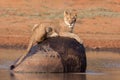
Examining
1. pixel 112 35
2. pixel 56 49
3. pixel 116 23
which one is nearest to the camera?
pixel 56 49

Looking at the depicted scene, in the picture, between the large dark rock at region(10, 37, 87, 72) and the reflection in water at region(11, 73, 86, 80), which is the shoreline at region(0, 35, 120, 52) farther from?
the reflection in water at region(11, 73, 86, 80)

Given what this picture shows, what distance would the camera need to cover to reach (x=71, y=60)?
63.0 ft

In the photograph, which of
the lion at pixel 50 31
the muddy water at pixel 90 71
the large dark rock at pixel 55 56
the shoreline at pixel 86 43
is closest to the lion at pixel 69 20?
the lion at pixel 50 31

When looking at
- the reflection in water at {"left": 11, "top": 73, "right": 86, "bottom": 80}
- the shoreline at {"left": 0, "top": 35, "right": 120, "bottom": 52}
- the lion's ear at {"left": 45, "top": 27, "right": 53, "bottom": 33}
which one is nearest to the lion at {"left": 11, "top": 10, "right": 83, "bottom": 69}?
the lion's ear at {"left": 45, "top": 27, "right": 53, "bottom": 33}

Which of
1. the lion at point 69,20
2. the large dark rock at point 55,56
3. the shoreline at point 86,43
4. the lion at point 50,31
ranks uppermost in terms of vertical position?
the lion at point 69,20

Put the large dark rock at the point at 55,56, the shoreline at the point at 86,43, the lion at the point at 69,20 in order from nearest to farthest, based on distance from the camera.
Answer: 1. the large dark rock at the point at 55,56
2. the lion at the point at 69,20
3. the shoreline at the point at 86,43

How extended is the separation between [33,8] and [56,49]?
22.5 m

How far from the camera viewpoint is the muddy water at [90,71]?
18.3 m

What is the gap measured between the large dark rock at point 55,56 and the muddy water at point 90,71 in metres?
0.31

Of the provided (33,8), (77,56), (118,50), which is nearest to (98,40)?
(118,50)

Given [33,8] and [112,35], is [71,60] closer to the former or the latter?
[112,35]

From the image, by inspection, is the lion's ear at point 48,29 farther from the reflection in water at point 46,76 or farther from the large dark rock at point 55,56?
the reflection in water at point 46,76

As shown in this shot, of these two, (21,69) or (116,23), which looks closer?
(21,69)

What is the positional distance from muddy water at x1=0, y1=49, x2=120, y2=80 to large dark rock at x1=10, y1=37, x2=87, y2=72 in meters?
0.31
